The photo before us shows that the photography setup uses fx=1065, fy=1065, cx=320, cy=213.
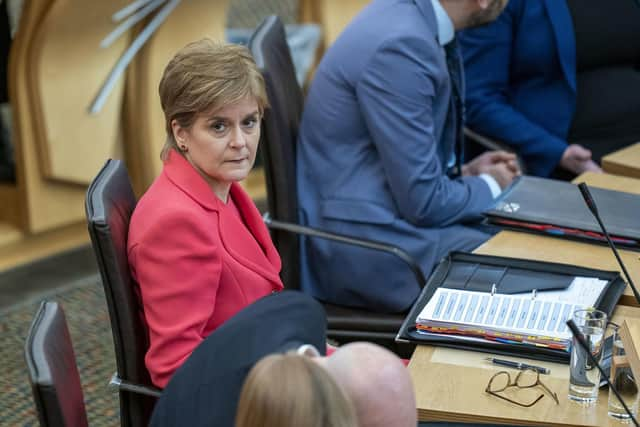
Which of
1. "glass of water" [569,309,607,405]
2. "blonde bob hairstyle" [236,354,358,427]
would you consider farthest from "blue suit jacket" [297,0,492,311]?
"blonde bob hairstyle" [236,354,358,427]

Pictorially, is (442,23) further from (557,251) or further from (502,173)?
(557,251)

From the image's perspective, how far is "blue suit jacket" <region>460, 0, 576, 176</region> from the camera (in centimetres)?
323

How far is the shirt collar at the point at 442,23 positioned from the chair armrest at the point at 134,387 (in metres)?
1.28

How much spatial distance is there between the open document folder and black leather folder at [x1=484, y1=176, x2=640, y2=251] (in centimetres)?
35

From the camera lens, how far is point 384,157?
2.56 metres

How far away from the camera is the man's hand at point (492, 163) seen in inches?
119

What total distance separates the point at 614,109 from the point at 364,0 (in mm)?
1932

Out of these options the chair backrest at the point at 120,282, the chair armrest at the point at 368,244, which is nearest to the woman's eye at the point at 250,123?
the chair backrest at the point at 120,282

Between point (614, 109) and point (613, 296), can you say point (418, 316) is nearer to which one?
point (613, 296)

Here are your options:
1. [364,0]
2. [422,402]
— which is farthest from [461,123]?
[364,0]

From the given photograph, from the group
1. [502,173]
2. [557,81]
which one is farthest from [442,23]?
[557,81]

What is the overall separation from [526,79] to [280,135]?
1.14 metres

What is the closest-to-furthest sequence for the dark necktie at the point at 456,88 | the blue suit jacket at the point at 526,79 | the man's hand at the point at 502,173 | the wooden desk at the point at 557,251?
the wooden desk at the point at 557,251, the dark necktie at the point at 456,88, the man's hand at the point at 502,173, the blue suit jacket at the point at 526,79

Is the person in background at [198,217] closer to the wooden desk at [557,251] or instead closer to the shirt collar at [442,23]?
the wooden desk at [557,251]
